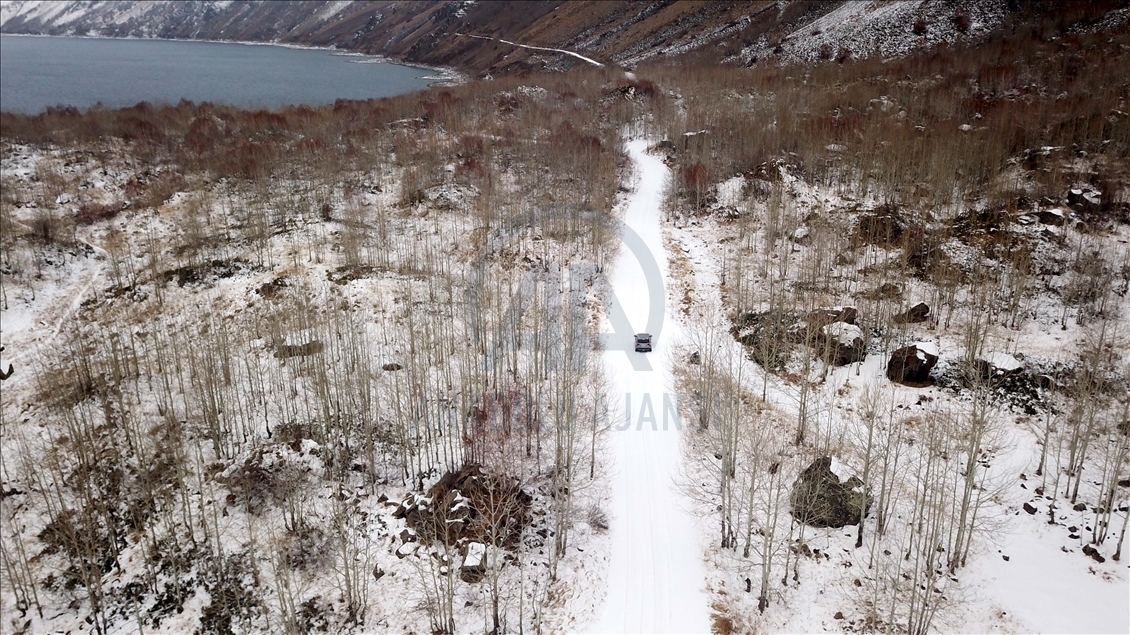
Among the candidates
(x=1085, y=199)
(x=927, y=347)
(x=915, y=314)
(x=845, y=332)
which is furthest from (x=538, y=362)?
(x=1085, y=199)

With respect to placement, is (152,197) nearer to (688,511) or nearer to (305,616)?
(305,616)

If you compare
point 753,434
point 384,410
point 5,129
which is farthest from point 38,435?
point 5,129

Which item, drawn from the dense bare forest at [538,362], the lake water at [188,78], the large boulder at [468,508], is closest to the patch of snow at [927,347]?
the dense bare forest at [538,362]

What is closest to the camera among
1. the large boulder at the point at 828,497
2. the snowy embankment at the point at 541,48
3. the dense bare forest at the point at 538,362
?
the dense bare forest at the point at 538,362

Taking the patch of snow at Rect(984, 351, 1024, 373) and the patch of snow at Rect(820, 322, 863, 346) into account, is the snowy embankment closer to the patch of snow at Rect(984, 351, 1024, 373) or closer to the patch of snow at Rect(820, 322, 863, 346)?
the patch of snow at Rect(820, 322, 863, 346)

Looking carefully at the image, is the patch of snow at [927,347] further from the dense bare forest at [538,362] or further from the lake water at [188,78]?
the lake water at [188,78]

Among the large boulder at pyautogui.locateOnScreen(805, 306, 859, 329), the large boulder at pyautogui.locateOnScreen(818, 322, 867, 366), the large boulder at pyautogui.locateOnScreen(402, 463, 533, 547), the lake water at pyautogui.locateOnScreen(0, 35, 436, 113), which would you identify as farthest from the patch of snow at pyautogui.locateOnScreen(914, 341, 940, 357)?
the lake water at pyautogui.locateOnScreen(0, 35, 436, 113)

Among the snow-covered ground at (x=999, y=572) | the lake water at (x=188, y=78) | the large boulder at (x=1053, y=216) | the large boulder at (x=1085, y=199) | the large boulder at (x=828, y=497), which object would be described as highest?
the lake water at (x=188, y=78)
